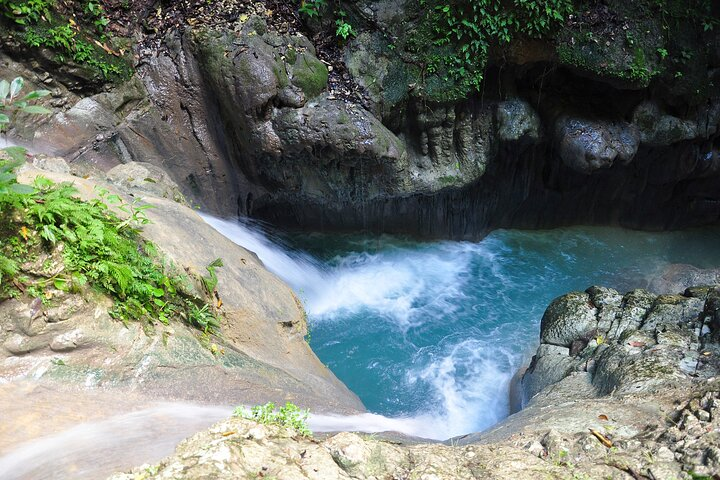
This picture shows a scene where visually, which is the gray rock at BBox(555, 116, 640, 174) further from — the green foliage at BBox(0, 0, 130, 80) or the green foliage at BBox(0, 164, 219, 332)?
the green foliage at BBox(0, 0, 130, 80)

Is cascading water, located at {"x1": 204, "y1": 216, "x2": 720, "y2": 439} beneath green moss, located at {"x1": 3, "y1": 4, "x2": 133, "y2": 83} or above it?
beneath

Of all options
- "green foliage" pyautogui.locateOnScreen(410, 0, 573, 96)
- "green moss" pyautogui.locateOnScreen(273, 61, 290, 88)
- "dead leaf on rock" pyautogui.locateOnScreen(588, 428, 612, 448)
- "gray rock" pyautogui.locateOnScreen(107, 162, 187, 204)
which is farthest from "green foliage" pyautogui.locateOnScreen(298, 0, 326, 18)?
"dead leaf on rock" pyautogui.locateOnScreen(588, 428, 612, 448)

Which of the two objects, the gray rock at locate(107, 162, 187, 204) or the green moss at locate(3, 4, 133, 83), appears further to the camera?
the green moss at locate(3, 4, 133, 83)

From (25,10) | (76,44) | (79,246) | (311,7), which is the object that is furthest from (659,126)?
(25,10)

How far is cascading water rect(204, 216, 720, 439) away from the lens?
6.43m

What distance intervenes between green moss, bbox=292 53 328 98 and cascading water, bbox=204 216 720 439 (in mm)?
2267

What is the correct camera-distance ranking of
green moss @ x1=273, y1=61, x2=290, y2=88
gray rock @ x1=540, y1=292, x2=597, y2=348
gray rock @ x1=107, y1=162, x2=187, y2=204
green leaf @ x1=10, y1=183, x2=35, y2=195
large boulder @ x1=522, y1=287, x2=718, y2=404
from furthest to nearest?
green moss @ x1=273, y1=61, x2=290, y2=88 → gray rock @ x1=107, y1=162, x2=187, y2=204 → gray rock @ x1=540, y1=292, x2=597, y2=348 → large boulder @ x1=522, y1=287, x2=718, y2=404 → green leaf @ x1=10, y1=183, x2=35, y2=195

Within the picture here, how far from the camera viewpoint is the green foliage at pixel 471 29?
7.22 m

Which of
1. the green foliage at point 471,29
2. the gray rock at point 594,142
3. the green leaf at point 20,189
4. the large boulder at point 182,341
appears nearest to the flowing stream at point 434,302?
the large boulder at point 182,341

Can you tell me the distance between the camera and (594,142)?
26.2 ft

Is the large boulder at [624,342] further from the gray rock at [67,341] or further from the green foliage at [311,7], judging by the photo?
the green foliage at [311,7]

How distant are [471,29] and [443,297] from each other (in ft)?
13.4

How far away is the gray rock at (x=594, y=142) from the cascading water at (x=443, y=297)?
205cm

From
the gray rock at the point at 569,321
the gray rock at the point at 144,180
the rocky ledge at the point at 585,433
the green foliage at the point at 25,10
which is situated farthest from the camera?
the green foliage at the point at 25,10
